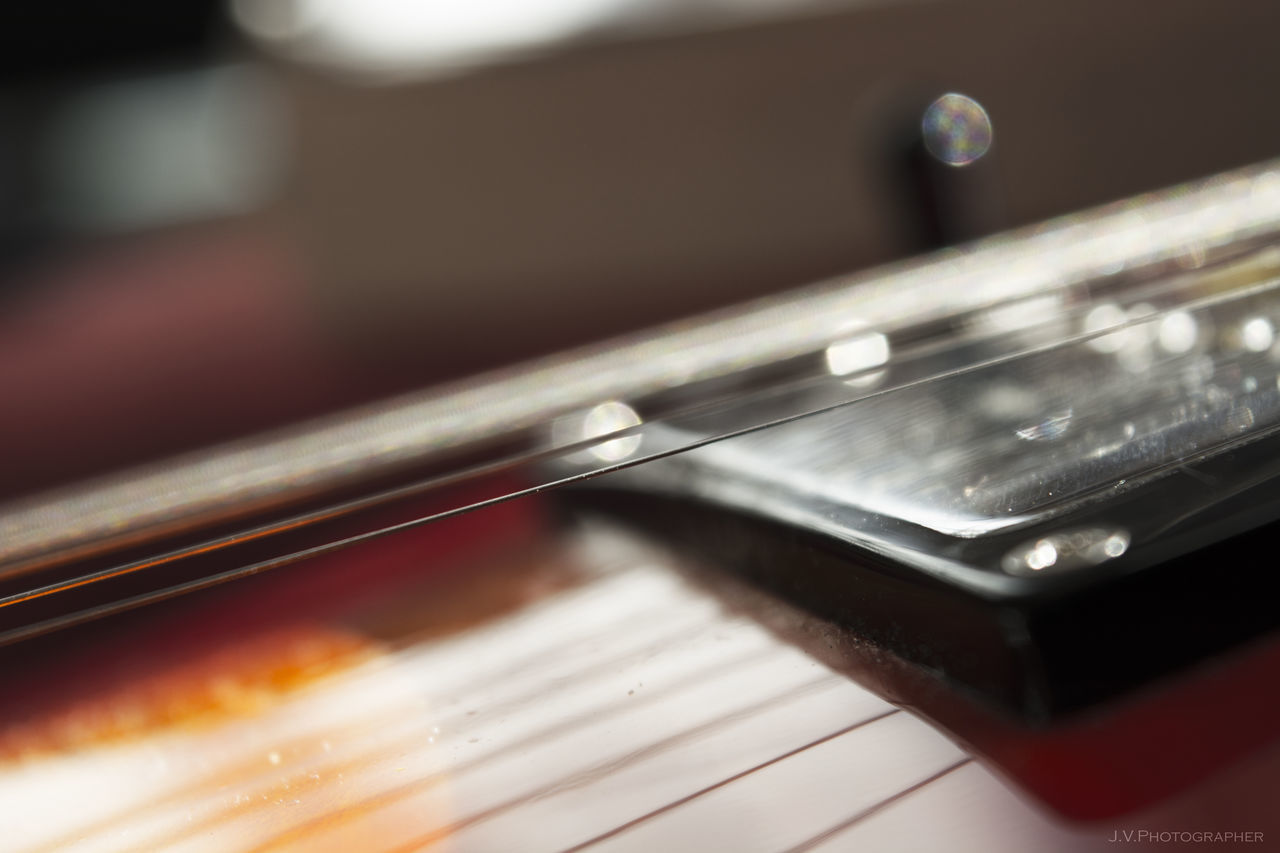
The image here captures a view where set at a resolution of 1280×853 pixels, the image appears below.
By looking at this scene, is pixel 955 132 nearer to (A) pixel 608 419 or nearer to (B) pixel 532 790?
(A) pixel 608 419

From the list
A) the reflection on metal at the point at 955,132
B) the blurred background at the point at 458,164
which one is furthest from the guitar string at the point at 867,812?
the blurred background at the point at 458,164

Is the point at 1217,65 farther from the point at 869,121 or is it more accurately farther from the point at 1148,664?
the point at 1148,664

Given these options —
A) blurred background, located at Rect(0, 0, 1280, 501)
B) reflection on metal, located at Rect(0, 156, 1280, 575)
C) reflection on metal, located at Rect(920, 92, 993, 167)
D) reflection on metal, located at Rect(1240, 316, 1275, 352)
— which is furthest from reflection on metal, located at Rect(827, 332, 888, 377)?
blurred background, located at Rect(0, 0, 1280, 501)

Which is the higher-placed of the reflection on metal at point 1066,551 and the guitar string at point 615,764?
the reflection on metal at point 1066,551

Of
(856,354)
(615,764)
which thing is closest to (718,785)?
(615,764)

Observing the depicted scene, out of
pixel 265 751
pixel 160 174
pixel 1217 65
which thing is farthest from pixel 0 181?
pixel 1217 65

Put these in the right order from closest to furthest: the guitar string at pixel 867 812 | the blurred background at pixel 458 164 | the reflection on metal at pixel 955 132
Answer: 1. the guitar string at pixel 867 812
2. the reflection on metal at pixel 955 132
3. the blurred background at pixel 458 164

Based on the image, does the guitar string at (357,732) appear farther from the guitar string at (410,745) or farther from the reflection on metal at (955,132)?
the reflection on metal at (955,132)
